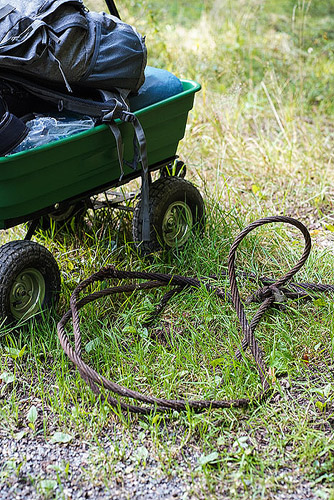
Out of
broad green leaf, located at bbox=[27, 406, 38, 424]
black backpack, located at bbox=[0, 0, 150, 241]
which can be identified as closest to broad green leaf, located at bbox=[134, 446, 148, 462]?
broad green leaf, located at bbox=[27, 406, 38, 424]

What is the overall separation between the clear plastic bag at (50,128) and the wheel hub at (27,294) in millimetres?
500

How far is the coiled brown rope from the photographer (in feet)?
6.81

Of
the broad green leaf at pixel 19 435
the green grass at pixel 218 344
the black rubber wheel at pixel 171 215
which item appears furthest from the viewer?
the black rubber wheel at pixel 171 215

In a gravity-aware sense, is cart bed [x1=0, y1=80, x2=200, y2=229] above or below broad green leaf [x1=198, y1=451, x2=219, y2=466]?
above

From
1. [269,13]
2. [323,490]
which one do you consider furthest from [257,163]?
[269,13]

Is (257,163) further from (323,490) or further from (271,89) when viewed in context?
(323,490)

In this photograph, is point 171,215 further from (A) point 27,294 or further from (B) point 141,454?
(B) point 141,454

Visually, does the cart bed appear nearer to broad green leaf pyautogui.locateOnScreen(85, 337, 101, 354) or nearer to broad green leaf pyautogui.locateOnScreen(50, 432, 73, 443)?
broad green leaf pyautogui.locateOnScreen(85, 337, 101, 354)

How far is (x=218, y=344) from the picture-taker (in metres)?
2.43

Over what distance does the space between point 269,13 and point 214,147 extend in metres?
2.90

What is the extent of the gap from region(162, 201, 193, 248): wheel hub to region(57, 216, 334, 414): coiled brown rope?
32 centimetres

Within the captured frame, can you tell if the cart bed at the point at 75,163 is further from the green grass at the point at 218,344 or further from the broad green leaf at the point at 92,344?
the broad green leaf at the point at 92,344

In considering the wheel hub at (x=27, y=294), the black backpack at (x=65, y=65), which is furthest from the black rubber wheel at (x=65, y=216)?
the black backpack at (x=65, y=65)

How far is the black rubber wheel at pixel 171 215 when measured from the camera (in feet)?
9.25
